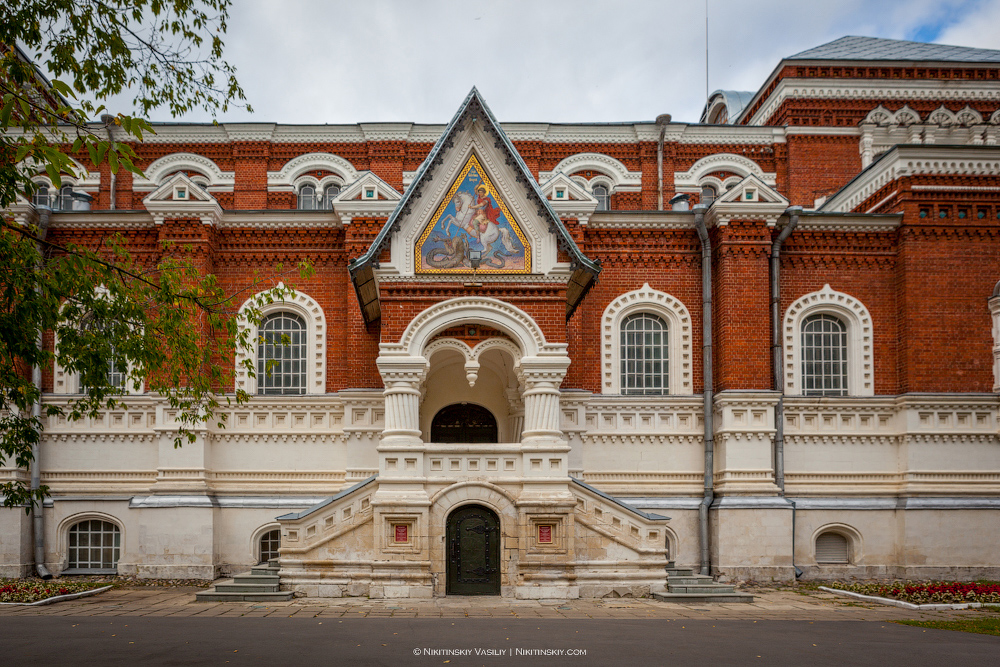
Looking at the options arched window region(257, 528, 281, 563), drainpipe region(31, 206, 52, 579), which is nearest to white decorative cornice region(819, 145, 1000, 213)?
arched window region(257, 528, 281, 563)

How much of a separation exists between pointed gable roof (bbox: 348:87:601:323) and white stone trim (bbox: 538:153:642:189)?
9.20 meters

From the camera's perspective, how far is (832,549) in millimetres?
20109

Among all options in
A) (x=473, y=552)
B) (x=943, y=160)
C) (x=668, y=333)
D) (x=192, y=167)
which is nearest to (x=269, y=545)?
(x=473, y=552)

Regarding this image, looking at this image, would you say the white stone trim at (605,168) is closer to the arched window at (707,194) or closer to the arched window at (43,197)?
the arched window at (707,194)

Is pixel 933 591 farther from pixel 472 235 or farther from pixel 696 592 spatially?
pixel 472 235

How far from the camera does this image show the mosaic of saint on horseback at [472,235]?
1695 cm

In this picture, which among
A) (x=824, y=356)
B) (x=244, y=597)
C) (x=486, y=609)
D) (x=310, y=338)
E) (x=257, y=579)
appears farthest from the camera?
(x=824, y=356)

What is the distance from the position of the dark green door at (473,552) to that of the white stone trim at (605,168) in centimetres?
1276

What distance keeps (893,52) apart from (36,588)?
27.6 meters

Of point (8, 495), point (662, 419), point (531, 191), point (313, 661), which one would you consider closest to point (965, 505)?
point (662, 419)

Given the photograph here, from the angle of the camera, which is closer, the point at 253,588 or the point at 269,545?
the point at 253,588

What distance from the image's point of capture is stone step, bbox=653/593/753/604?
16.1 meters

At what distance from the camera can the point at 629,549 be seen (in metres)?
16.5

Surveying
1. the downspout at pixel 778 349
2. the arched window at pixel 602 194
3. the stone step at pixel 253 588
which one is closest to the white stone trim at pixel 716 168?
the arched window at pixel 602 194
